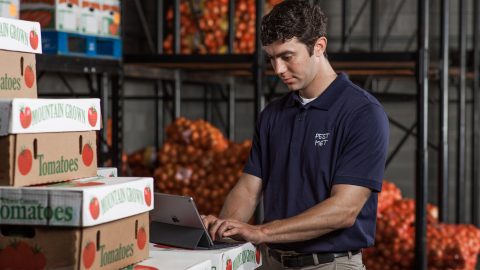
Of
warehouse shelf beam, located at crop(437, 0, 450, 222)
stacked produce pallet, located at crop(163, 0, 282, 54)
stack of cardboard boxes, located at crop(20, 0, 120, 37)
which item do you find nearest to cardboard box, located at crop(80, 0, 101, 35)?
stack of cardboard boxes, located at crop(20, 0, 120, 37)

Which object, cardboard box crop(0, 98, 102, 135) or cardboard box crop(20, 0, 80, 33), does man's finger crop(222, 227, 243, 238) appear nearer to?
cardboard box crop(0, 98, 102, 135)

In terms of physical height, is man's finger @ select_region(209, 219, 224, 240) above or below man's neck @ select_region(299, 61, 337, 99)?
below

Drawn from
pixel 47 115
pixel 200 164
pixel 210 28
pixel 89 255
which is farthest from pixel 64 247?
pixel 210 28

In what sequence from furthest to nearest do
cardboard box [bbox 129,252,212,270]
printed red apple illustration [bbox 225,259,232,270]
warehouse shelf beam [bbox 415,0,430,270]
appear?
1. warehouse shelf beam [bbox 415,0,430,270]
2. printed red apple illustration [bbox 225,259,232,270]
3. cardboard box [bbox 129,252,212,270]

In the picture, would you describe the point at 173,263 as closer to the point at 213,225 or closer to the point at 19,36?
the point at 213,225

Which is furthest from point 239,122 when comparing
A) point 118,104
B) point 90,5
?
point 90,5

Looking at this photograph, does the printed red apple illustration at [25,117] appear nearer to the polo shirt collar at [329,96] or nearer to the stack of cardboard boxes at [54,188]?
the stack of cardboard boxes at [54,188]

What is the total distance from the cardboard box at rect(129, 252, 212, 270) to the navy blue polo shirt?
609 mm

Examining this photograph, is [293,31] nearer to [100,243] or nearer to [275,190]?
[275,190]

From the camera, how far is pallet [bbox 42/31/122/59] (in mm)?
5461

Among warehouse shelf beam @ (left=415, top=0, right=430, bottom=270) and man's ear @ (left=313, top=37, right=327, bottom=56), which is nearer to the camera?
man's ear @ (left=313, top=37, right=327, bottom=56)

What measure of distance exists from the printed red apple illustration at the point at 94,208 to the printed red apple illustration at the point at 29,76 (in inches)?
25.4

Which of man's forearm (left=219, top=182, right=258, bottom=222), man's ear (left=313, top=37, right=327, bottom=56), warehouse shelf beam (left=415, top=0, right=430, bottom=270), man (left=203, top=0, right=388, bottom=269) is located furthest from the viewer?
warehouse shelf beam (left=415, top=0, right=430, bottom=270)

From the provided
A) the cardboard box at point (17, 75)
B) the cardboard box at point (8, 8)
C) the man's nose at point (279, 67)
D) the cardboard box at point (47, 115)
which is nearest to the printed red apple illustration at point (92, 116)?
the cardboard box at point (47, 115)
